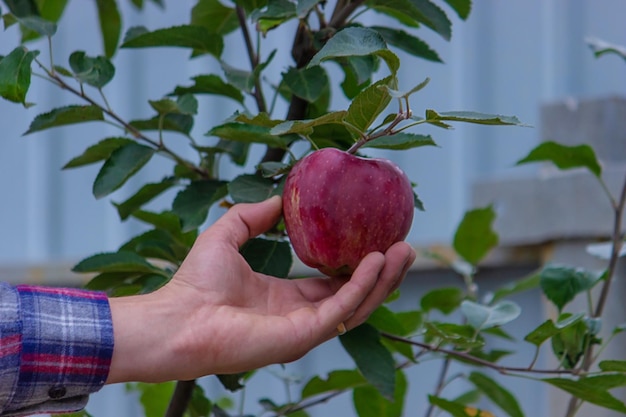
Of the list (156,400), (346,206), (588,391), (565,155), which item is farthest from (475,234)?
(346,206)

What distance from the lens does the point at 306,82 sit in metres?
1.11

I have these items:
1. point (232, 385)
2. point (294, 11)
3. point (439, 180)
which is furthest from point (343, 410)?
point (294, 11)

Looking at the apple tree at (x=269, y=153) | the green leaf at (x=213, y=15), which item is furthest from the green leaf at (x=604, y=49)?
the green leaf at (x=213, y=15)

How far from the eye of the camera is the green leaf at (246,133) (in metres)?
1.05

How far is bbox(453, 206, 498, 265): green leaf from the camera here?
1565 mm

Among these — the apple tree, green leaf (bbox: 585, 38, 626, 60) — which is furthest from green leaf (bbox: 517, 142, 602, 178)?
green leaf (bbox: 585, 38, 626, 60)

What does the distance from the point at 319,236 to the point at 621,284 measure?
1.15 metres

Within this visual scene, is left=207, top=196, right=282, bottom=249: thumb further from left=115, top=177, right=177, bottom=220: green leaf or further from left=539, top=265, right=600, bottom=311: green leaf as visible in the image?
left=539, top=265, right=600, bottom=311: green leaf

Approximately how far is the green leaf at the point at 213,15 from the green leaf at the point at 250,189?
0.32m

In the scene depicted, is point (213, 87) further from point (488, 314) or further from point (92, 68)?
point (488, 314)

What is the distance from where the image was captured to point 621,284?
1.97 metres

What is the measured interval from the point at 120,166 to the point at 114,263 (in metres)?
0.11

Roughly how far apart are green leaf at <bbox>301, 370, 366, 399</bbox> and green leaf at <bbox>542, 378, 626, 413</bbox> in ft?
0.91

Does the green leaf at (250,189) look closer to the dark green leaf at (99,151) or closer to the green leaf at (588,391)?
the dark green leaf at (99,151)
